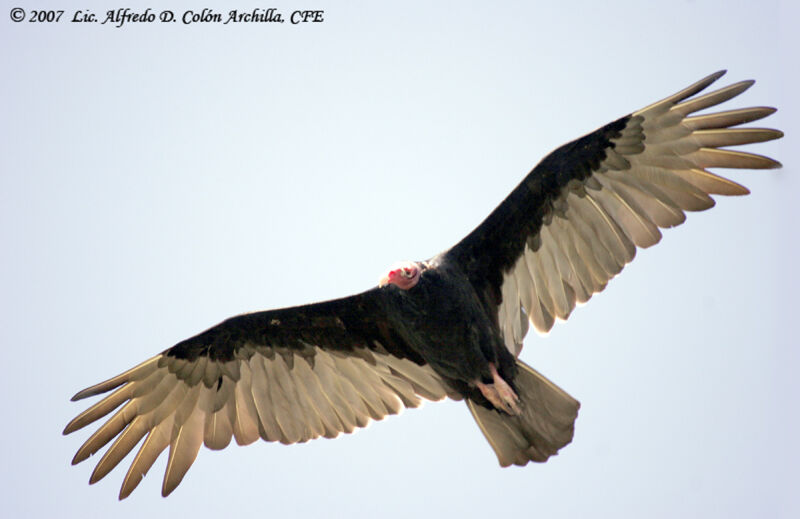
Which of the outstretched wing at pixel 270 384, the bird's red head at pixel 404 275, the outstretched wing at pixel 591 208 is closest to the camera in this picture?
the bird's red head at pixel 404 275

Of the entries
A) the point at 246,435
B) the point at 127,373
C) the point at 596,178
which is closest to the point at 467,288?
the point at 596,178

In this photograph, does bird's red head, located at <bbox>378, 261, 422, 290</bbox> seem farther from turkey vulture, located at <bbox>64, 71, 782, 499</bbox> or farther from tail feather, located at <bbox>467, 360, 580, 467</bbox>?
tail feather, located at <bbox>467, 360, 580, 467</bbox>

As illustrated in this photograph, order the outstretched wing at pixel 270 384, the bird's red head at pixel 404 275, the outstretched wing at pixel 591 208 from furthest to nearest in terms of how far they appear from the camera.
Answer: the outstretched wing at pixel 270 384, the outstretched wing at pixel 591 208, the bird's red head at pixel 404 275

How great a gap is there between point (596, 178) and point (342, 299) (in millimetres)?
1642

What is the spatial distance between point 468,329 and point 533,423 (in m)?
0.66

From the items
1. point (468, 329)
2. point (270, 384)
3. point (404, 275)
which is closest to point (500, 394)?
point (468, 329)

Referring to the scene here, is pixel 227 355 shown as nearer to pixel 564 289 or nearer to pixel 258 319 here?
pixel 258 319

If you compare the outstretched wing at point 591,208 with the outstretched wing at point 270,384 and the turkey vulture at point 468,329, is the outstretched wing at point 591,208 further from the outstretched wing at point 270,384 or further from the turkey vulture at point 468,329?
the outstretched wing at point 270,384

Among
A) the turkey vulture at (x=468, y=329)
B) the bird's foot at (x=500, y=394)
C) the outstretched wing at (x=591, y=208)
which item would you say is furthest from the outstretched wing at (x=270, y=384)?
the outstretched wing at (x=591, y=208)

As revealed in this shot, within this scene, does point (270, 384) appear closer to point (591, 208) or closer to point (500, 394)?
point (500, 394)

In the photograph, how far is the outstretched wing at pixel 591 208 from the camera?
16.0 ft

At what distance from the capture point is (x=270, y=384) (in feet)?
18.1

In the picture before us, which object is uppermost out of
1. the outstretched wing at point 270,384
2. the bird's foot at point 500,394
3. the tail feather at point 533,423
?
the outstretched wing at point 270,384

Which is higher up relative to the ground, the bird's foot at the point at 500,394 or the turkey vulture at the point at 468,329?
the turkey vulture at the point at 468,329
